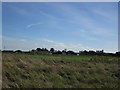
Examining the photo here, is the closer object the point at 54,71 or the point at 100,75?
the point at 54,71

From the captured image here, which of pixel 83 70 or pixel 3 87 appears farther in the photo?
pixel 83 70

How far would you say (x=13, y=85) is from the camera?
11.2 m

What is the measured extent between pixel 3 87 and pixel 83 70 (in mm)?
7097

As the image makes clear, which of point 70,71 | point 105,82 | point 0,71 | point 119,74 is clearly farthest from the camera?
point 119,74

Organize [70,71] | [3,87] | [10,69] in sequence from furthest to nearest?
[70,71] → [10,69] → [3,87]

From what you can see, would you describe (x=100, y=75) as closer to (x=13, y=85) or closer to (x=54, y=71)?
(x=54, y=71)

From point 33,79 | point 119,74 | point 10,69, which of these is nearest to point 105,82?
point 119,74

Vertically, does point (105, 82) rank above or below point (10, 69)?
below

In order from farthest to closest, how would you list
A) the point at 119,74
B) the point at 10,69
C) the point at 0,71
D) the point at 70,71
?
1. the point at 119,74
2. the point at 70,71
3. the point at 10,69
4. the point at 0,71

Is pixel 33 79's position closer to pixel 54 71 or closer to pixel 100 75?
pixel 54 71

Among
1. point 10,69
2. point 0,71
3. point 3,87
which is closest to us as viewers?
point 3,87

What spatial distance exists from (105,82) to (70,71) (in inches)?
97.7

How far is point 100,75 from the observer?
16.0m

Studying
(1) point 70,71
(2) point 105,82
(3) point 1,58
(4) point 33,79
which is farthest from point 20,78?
(2) point 105,82
